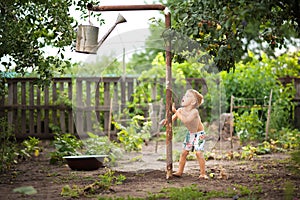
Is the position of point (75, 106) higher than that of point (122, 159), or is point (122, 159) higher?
point (75, 106)

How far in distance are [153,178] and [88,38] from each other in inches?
68.9

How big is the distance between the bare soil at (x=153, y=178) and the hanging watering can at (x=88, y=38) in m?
1.49

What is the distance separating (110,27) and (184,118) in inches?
52.3

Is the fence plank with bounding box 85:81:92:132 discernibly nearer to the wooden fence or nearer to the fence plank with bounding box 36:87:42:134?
the wooden fence

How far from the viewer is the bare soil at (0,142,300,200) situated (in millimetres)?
4824

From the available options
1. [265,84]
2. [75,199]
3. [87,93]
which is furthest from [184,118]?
[265,84]

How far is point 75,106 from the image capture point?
885cm

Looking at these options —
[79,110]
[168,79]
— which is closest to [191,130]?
[168,79]

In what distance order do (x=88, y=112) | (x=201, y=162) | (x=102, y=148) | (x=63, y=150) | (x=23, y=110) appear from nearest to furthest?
(x=201, y=162), (x=102, y=148), (x=63, y=150), (x=88, y=112), (x=23, y=110)

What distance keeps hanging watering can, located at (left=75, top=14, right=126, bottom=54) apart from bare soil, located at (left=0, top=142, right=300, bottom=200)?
149cm

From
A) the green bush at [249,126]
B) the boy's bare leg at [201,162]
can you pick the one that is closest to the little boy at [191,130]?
the boy's bare leg at [201,162]

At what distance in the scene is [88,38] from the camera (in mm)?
5746

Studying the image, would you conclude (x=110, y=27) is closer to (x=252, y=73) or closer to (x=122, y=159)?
(x=122, y=159)

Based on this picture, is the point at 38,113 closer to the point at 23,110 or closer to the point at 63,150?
the point at 23,110
